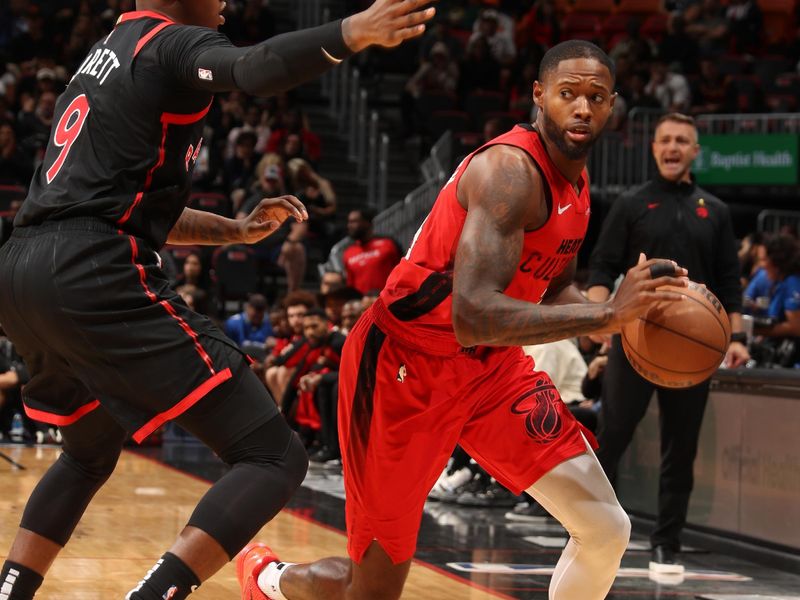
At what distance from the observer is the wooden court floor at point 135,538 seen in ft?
17.8

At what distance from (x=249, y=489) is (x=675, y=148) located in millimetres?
3688

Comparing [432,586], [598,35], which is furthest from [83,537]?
[598,35]

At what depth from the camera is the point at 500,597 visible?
216 inches

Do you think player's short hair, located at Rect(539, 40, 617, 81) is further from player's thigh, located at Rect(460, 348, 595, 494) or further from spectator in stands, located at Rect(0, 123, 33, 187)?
spectator in stands, located at Rect(0, 123, 33, 187)

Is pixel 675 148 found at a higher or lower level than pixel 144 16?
lower

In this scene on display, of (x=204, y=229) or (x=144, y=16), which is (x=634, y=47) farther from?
(x=144, y=16)

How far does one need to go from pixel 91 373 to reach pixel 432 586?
2677 millimetres

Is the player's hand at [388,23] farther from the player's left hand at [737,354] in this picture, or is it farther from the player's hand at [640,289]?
the player's left hand at [737,354]

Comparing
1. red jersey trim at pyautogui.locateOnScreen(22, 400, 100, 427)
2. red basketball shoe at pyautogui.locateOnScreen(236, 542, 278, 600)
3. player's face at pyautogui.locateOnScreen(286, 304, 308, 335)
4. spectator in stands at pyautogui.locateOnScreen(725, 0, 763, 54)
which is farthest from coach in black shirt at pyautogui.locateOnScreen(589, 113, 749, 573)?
spectator in stands at pyautogui.locateOnScreen(725, 0, 763, 54)

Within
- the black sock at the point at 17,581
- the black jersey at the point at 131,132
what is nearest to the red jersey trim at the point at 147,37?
the black jersey at the point at 131,132

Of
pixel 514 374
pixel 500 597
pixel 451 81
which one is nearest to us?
pixel 514 374

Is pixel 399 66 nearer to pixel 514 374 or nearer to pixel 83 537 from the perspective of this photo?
pixel 83 537

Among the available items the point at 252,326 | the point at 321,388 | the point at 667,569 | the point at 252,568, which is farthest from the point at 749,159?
the point at 252,568

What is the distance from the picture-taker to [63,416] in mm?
3686
